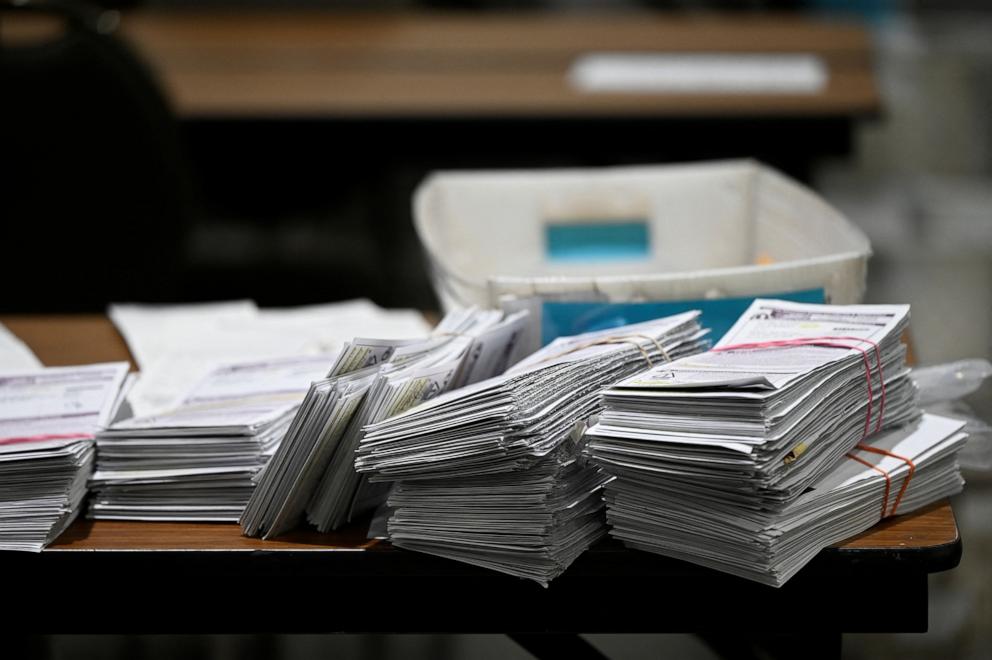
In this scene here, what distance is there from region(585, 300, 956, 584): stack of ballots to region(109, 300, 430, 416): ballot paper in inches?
22.8

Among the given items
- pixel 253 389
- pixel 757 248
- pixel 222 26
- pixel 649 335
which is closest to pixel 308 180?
pixel 222 26

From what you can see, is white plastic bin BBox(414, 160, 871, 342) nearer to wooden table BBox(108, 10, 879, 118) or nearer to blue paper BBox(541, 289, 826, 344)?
blue paper BBox(541, 289, 826, 344)

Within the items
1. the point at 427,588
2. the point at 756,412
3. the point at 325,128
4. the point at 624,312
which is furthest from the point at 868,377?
the point at 325,128

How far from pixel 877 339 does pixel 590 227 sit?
2.48 feet

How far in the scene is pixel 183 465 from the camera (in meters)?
1.09

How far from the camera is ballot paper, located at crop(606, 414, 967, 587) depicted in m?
0.94

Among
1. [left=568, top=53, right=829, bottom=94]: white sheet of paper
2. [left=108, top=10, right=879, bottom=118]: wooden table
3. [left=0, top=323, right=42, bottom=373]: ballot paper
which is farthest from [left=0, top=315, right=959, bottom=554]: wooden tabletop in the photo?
[left=568, top=53, right=829, bottom=94]: white sheet of paper

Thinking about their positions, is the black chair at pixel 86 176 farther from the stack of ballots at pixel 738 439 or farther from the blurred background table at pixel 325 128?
the stack of ballots at pixel 738 439

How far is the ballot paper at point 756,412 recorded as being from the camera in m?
0.91

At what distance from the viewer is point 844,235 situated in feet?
4.51

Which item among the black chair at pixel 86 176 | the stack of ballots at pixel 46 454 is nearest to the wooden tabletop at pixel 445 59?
the black chair at pixel 86 176

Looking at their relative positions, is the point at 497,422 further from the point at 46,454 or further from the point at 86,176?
the point at 86,176

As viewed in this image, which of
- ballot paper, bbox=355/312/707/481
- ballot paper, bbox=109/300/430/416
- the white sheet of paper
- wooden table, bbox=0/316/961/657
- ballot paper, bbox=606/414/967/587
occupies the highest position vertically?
the white sheet of paper

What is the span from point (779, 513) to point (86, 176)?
6.11 feet
